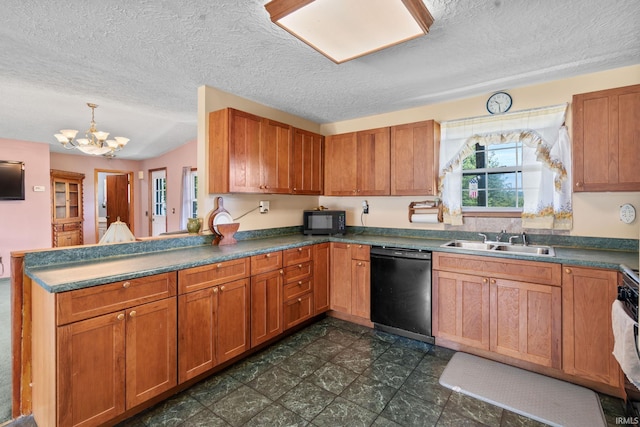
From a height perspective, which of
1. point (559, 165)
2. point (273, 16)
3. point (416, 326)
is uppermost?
point (273, 16)

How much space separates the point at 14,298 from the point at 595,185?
4072 millimetres

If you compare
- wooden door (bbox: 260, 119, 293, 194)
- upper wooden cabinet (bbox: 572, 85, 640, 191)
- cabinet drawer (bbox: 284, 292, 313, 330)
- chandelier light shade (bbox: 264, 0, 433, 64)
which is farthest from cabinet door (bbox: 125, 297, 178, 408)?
upper wooden cabinet (bbox: 572, 85, 640, 191)

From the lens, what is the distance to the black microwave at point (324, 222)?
356cm

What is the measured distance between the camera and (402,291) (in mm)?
2863

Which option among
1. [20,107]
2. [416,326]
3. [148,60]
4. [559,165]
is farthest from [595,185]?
[20,107]

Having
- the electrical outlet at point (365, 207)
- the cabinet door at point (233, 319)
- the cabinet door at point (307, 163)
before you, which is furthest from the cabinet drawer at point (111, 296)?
the electrical outlet at point (365, 207)

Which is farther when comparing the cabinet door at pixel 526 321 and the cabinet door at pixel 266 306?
the cabinet door at pixel 266 306

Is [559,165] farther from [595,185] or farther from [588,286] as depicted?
[588,286]

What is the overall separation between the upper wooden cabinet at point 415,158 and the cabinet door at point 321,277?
1.02 metres

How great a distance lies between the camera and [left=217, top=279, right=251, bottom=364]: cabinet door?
227cm

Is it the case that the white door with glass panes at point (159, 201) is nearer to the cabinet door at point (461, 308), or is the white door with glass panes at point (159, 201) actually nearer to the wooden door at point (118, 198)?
the wooden door at point (118, 198)

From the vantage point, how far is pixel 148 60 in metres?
2.26

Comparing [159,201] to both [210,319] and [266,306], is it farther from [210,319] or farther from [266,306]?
[210,319]

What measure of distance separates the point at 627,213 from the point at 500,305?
126 centimetres
